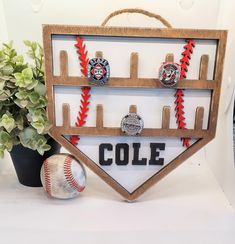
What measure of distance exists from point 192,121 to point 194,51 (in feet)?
0.51

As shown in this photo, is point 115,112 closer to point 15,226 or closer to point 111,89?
point 111,89

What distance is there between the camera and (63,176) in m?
0.65

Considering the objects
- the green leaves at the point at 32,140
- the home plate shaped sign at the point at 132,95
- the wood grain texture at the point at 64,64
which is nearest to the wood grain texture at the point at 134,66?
the home plate shaped sign at the point at 132,95

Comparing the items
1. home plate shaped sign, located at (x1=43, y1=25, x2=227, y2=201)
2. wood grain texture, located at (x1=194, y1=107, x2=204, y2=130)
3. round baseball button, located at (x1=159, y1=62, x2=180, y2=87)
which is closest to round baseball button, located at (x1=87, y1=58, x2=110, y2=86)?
home plate shaped sign, located at (x1=43, y1=25, x2=227, y2=201)

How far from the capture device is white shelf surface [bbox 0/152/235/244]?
1.88 ft

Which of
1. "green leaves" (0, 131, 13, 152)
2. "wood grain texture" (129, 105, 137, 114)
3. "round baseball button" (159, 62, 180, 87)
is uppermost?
"round baseball button" (159, 62, 180, 87)

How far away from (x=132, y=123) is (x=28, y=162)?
0.30 m

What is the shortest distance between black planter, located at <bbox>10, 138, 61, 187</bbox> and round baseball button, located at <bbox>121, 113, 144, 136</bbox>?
0.23m

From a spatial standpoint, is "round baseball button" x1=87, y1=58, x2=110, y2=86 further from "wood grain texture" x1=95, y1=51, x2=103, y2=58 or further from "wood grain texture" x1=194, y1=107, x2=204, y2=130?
"wood grain texture" x1=194, y1=107, x2=204, y2=130

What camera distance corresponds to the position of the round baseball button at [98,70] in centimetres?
59

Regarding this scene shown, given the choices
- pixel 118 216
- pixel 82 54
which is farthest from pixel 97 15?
pixel 118 216

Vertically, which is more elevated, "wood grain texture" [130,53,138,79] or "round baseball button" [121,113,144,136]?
"wood grain texture" [130,53,138,79]

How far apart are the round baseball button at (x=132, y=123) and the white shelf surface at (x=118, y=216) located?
180mm

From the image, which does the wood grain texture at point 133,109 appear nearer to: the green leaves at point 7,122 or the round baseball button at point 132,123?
the round baseball button at point 132,123
